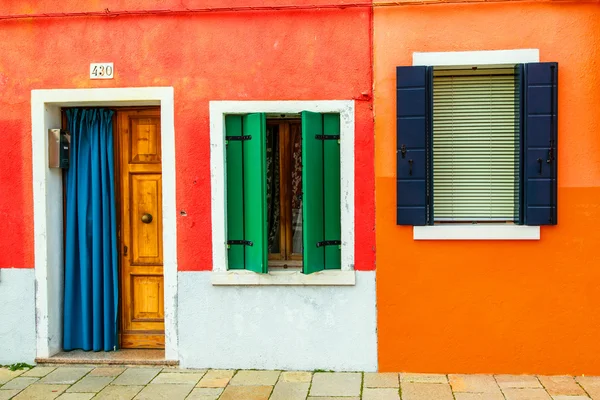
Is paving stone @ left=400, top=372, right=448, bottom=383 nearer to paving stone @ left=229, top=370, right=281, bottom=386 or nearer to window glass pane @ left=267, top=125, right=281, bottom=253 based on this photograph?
paving stone @ left=229, top=370, right=281, bottom=386

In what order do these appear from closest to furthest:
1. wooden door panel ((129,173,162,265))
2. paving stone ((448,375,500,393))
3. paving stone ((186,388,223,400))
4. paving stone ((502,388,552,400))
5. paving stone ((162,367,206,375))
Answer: paving stone ((502,388,552,400)), paving stone ((186,388,223,400)), paving stone ((448,375,500,393)), paving stone ((162,367,206,375)), wooden door panel ((129,173,162,265))

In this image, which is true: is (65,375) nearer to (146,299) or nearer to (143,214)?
(146,299)

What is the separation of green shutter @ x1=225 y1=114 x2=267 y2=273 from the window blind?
1594mm

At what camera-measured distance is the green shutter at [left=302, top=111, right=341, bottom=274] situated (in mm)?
6129

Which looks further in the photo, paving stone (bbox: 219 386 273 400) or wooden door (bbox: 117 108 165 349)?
wooden door (bbox: 117 108 165 349)

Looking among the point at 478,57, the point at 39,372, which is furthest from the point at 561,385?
the point at 39,372

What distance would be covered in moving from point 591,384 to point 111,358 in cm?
440

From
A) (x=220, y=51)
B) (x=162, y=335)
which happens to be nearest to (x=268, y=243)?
(x=162, y=335)

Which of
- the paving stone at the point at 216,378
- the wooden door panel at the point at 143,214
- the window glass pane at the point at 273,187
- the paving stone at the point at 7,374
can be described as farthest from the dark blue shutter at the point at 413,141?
the paving stone at the point at 7,374

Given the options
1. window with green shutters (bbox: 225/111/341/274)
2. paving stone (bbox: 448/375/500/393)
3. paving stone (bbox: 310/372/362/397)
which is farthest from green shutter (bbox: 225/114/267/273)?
paving stone (bbox: 448/375/500/393)

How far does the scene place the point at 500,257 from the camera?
6160mm

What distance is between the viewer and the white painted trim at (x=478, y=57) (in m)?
6.06

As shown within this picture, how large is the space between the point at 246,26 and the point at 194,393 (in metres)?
3.33

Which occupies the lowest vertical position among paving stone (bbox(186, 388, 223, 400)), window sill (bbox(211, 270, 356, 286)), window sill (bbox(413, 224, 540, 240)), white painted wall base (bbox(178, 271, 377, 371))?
paving stone (bbox(186, 388, 223, 400))
